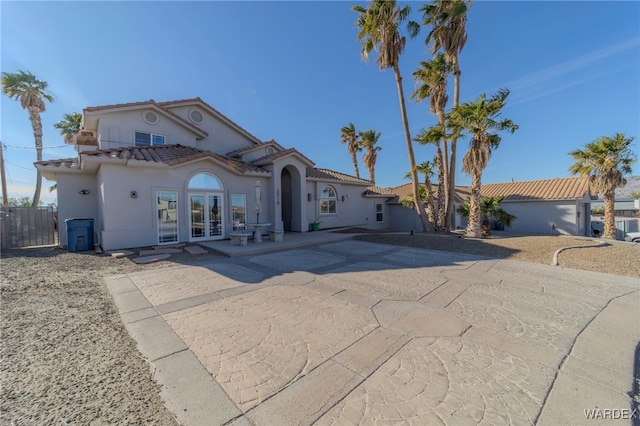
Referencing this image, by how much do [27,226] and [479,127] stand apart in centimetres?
2389

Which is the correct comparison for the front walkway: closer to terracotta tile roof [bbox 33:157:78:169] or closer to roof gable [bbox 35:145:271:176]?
roof gable [bbox 35:145:271:176]

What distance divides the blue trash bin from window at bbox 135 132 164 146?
5340mm

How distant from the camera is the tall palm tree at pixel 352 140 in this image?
3253 centimetres

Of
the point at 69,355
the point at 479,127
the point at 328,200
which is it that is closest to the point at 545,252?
the point at 479,127

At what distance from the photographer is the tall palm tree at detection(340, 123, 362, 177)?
32531mm

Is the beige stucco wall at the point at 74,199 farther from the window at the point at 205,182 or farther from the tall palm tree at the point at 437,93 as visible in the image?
the tall palm tree at the point at 437,93

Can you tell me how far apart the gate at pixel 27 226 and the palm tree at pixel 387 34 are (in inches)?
807

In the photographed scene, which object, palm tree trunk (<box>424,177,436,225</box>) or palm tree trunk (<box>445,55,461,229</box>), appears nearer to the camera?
palm tree trunk (<box>445,55,461,229</box>)

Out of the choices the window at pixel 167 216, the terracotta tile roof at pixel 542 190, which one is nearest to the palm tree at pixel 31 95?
the window at pixel 167 216

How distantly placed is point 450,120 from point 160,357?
55.8ft

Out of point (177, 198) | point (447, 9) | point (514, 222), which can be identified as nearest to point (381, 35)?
point (447, 9)

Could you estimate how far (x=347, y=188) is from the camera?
21.1 m

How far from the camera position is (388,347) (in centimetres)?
357

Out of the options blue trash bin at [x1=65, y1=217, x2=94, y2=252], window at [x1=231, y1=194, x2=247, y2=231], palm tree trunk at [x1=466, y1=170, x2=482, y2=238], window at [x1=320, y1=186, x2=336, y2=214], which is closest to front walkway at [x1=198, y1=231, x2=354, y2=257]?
window at [x1=231, y1=194, x2=247, y2=231]
